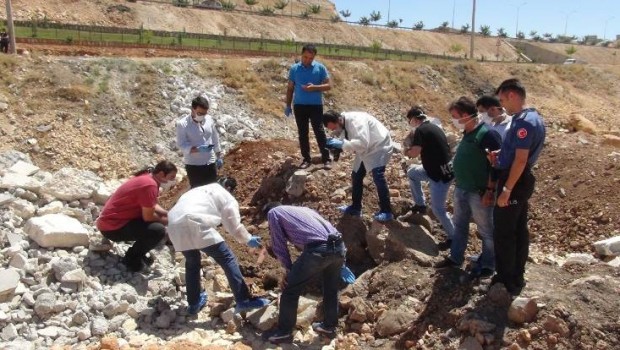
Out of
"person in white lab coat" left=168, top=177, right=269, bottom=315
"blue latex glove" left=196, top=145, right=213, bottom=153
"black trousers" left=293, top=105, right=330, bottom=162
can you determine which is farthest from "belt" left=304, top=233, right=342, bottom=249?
"black trousers" left=293, top=105, right=330, bottom=162

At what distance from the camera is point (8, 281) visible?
17.5 ft

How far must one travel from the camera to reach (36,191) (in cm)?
708

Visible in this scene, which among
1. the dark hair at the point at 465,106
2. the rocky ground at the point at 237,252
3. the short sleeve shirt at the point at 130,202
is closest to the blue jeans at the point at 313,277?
the rocky ground at the point at 237,252

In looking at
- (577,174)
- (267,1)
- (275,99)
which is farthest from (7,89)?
(267,1)

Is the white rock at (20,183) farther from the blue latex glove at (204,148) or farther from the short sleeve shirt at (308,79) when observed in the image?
the short sleeve shirt at (308,79)

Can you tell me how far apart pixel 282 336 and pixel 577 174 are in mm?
5871

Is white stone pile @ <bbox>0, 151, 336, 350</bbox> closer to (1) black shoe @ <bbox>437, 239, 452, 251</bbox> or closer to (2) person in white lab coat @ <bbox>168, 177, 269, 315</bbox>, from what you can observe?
(2) person in white lab coat @ <bbox>168, 177, 269, 315</bbox>

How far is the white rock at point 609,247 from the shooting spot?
22.0 feet

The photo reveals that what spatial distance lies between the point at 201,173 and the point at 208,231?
2.15 metres

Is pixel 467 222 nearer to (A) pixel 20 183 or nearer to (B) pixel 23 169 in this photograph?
(A) pixel 20 183

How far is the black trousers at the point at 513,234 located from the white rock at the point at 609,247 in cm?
233

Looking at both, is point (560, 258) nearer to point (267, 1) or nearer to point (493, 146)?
point (493, 146)

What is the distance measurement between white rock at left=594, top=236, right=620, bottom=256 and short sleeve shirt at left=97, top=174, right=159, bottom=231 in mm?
5043

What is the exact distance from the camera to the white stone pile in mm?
5164
